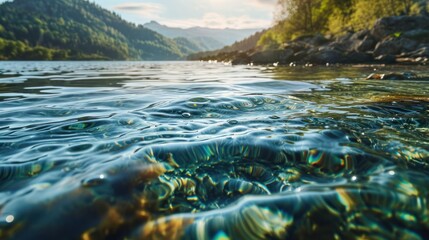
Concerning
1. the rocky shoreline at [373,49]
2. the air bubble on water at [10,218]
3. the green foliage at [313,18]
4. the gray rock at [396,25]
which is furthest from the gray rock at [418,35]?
the air bubble on water at [10,218]

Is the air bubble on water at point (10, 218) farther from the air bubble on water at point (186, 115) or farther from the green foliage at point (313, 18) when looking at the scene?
the green foliage at point (313, 18)

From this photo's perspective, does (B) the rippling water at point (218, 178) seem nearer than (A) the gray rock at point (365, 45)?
Yes

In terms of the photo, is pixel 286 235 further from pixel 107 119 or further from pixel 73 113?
pixel 73 113

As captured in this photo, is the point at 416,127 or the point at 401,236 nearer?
the point at 401,236

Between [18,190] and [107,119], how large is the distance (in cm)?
213

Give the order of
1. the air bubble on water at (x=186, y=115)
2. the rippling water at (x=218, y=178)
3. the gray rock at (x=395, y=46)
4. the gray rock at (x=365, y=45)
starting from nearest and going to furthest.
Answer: the rippling water at (x=218, y=178), the air bubble on water at (x=186, y=115), the gray rock at (x=395, y=46), the gray rock at (x=365, y=45)

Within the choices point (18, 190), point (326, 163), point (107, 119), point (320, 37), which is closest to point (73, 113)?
point (107, 119)

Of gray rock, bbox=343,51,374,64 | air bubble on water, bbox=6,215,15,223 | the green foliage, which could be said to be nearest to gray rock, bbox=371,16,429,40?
gray rock, bbox=343,51,374,64

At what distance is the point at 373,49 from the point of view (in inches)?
1146

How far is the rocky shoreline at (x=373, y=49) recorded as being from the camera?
23.3 metres

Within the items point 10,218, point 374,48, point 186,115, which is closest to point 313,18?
point 374,48

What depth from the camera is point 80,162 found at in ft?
7.91

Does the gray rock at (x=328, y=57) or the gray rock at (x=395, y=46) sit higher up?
the gray rock at (x=395, y=46)

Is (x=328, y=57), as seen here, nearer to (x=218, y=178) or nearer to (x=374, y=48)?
(x=374, y=48)
